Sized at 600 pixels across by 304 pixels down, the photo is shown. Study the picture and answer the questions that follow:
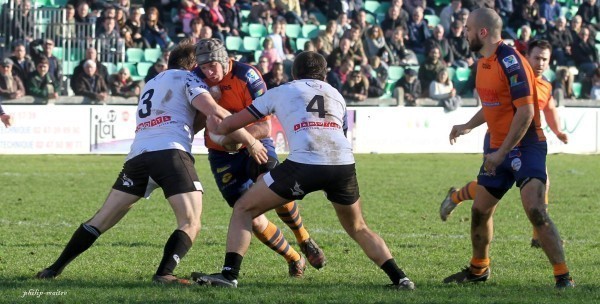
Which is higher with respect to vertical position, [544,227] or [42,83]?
[544,227]

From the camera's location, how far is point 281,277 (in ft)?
29.9

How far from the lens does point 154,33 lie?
27.0 meters

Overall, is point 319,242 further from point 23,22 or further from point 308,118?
point 23,22

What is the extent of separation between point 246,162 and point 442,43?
20740 millimetres

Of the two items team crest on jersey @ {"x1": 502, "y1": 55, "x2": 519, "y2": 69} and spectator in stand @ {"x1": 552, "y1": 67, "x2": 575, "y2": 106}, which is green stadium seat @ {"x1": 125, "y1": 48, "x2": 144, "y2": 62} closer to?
spectator in stand @ {"x1": 552, "y1": 67, "x2": 575, "y2": 106}

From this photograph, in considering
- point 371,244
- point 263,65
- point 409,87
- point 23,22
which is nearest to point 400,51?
point 409,87

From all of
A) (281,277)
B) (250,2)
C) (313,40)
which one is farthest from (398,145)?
(281,277)

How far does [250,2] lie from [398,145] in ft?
21.4

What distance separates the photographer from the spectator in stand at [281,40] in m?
27.3

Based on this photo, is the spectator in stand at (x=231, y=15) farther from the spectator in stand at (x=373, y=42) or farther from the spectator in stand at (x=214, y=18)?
the spectator in stand at (x=373, y=42)

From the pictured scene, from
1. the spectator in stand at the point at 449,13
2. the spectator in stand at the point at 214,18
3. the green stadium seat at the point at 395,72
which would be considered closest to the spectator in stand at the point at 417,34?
the spectator in stand at the point at 449,13

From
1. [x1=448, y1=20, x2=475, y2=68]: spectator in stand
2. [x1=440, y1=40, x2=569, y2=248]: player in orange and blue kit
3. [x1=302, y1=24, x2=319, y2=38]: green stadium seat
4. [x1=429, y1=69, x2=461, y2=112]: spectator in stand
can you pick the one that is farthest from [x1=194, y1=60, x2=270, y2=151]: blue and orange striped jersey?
[x1=448, y1=20, x2=475, y2=68]: spectator in stand

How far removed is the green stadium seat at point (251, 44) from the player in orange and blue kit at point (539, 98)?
655 inches

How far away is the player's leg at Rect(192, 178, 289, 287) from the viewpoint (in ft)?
26.4
